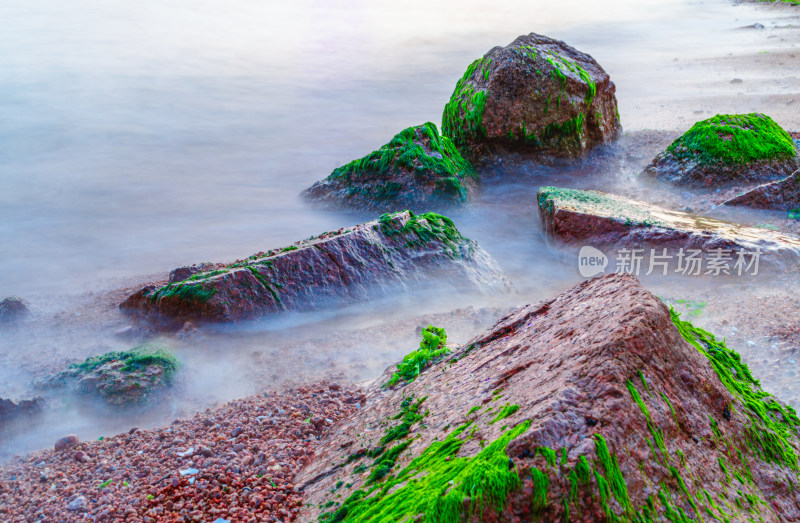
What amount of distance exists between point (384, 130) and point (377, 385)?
8.70 meters

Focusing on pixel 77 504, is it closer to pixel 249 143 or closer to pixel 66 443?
pixel 66 443

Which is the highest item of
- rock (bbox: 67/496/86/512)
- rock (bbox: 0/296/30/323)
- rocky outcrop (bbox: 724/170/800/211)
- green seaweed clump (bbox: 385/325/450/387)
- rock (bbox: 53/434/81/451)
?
rock (bbox: 0/296/30/323)

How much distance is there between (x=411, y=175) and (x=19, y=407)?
15.8 feet

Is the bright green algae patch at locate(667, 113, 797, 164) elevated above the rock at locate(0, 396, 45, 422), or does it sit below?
below

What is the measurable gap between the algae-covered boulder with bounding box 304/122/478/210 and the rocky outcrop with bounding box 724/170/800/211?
3.15 meters

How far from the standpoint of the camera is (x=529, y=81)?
8.06m

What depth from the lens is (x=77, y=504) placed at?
2.98 meters

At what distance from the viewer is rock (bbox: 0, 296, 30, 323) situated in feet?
18.5

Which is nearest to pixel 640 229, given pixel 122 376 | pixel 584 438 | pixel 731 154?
pixel 731 154

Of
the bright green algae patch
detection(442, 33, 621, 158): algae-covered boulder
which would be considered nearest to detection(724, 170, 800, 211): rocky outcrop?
the bright green algae patch

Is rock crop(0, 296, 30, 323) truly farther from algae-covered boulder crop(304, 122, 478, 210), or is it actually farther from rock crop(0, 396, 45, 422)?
algae-covered boulder crop(304, 122, 478, 210)

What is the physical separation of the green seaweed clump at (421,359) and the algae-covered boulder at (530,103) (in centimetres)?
503

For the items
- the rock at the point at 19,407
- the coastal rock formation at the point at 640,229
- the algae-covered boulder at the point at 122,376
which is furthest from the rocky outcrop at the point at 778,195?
the rock at the point at 19,407

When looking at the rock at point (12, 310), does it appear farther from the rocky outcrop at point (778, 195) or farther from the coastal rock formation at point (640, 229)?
the rocky outcrop at point (778, 195)
